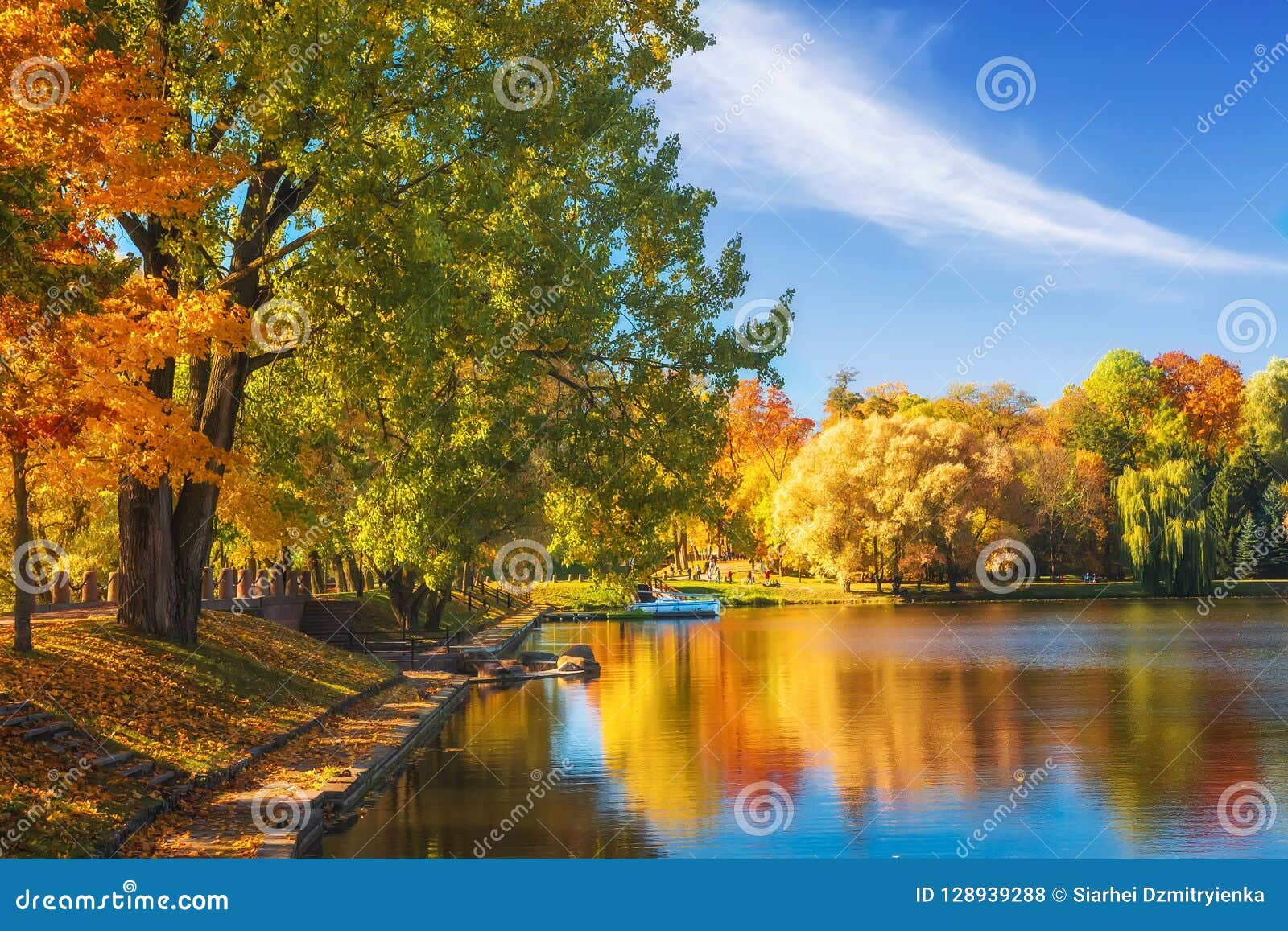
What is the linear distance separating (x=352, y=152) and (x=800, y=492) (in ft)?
186

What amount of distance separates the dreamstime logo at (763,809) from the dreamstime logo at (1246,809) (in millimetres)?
5344

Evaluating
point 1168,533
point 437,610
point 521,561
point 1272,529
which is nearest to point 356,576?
point 521,561

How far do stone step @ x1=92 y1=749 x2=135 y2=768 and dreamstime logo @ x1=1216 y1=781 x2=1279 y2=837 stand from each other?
13.1 metres

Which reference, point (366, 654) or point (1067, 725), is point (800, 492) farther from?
point (1067, 725)

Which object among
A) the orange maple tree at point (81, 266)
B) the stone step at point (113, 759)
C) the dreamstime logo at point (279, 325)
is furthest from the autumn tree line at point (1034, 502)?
the stone step at point (113, 759)

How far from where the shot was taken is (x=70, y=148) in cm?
1409

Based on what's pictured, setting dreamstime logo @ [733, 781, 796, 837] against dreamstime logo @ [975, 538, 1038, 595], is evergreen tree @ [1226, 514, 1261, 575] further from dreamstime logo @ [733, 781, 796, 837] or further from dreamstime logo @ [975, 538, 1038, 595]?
dreamstime logo @ [733, 781, 796, 837]

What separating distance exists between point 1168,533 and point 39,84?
61622 mm

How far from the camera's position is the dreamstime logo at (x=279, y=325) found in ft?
60.1

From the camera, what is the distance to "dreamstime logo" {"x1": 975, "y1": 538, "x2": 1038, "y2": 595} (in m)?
69.7

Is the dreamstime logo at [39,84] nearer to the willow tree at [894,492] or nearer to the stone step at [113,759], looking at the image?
the stone step at [113,759]

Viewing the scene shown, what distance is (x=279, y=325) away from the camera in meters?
19.3

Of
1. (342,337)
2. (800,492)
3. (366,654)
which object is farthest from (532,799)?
(800,492)

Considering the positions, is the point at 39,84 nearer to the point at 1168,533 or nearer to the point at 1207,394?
the point at 1168,533
